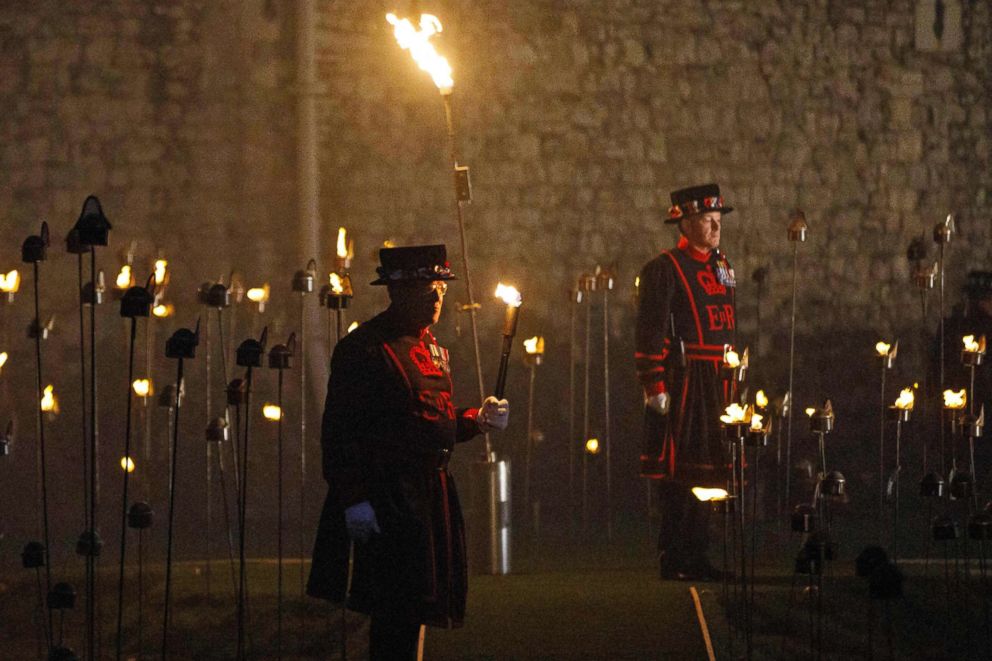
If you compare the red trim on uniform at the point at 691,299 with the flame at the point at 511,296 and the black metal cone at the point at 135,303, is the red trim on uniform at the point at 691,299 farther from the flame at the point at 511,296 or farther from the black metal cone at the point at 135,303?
the black metal cone at the point at 135,303

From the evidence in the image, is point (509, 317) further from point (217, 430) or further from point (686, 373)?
point (686, 373)

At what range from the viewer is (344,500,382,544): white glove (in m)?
4.99

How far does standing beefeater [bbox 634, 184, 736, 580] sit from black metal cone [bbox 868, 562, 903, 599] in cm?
293

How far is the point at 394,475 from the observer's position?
5129mm

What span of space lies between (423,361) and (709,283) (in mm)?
2744

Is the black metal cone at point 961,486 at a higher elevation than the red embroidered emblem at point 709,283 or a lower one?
lower

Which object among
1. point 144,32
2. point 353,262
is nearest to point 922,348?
point 353,262

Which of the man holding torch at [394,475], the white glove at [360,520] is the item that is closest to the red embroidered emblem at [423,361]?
the man holding torch at [394,475]

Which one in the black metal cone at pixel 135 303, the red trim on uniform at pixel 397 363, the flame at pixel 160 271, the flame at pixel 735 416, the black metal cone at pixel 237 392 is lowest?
the flame at pixel 735 416

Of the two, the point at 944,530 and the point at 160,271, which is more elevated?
the point at 160,271

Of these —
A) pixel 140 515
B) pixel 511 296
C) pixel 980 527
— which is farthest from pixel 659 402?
pixel 140 515

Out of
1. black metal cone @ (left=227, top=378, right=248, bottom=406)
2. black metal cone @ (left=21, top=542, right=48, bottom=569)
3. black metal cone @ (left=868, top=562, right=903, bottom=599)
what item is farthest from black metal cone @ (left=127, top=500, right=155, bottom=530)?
black metal cone @ (left=868, top=562, right=903, bottom=599)

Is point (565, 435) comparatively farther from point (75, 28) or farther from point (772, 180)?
point (75, 28)

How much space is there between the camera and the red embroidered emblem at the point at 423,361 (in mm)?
5266
